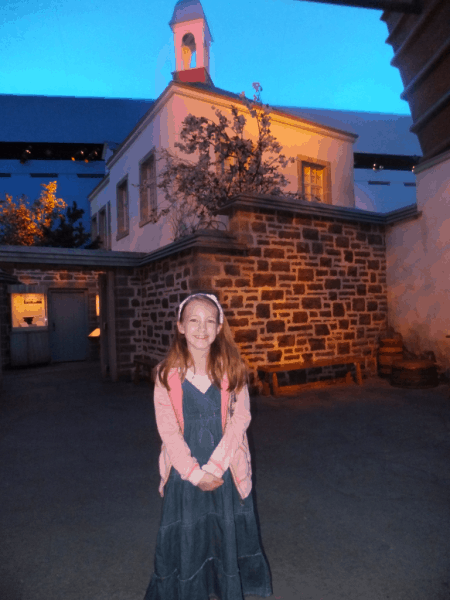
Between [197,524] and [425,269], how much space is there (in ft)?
25.3

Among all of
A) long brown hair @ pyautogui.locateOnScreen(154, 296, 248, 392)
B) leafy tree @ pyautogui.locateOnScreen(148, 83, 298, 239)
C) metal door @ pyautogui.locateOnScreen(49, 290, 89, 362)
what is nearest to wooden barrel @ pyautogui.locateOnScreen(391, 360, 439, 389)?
leafy tree @ pyautogui.locateOnScreen(148, 83, 298, 239)

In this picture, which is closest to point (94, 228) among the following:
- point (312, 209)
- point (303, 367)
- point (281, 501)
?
point (312, 209)

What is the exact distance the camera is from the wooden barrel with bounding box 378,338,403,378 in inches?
341

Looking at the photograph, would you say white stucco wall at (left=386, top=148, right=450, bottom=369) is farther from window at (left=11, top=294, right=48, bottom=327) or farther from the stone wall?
window at (left=11, top=294, right=48, bottom=327)

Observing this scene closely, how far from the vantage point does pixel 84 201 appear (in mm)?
17891

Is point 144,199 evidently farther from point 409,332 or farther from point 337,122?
point 337,122

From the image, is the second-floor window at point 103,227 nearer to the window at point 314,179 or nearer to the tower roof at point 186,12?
the tower roof at point 186,12

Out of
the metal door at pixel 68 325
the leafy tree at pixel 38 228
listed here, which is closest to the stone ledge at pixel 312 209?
the metal door at pixel 68 325

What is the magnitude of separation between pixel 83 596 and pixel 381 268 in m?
8.41

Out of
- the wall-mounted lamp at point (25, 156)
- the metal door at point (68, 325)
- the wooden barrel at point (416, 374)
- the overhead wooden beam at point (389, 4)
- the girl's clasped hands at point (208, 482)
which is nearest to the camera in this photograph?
the overhead wooden beam at point (389, 4)

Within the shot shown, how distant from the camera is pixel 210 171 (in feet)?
31.2

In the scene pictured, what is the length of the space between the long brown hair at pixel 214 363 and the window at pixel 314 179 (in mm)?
9699

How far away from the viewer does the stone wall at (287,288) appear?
7352 millimetres

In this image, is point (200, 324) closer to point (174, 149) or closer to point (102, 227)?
point (174, 149)
